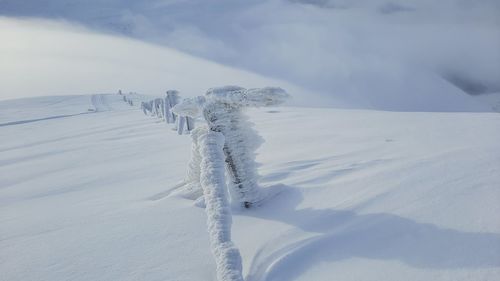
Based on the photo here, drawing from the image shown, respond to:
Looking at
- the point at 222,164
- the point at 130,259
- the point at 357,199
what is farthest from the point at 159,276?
the point at 357,199

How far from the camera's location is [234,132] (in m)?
2.71

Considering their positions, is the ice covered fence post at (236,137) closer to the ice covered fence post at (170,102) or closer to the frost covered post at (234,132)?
the frost covered post at (234,132)

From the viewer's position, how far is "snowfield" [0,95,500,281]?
185cm

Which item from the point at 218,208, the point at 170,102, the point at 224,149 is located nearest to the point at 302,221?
the point at 218,208

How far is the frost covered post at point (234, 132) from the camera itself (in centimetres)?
262

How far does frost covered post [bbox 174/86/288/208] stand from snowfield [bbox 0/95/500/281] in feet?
0.59

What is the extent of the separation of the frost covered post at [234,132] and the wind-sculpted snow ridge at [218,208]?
0.14 m

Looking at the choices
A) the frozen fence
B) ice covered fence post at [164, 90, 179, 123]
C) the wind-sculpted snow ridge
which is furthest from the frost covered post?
ice covered fence post at [164, 90, 179, 123]

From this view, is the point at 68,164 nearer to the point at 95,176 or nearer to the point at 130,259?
the point at 95,176

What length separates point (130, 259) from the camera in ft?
7.14

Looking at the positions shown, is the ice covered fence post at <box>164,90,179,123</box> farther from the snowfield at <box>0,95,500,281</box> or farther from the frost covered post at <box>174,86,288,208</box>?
the frost covered post at <box>174,86,288,208</box>

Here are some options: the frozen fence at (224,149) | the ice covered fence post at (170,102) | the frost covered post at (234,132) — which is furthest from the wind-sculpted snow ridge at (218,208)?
the ice covered fence post at (170,102)

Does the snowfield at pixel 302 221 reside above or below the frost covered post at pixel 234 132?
below

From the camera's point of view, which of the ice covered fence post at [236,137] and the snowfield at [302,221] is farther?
the ice covered fence post at [236,137]
